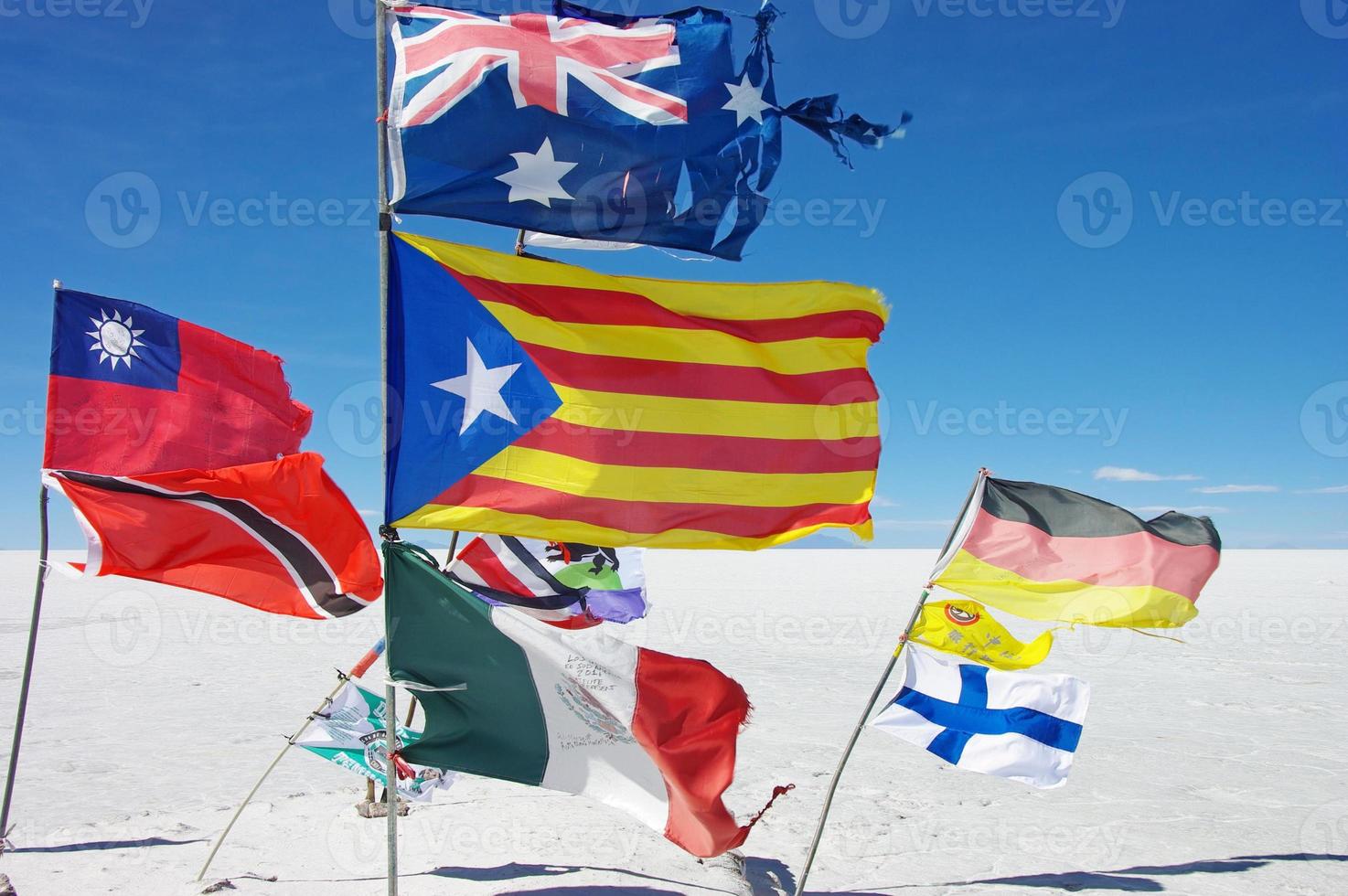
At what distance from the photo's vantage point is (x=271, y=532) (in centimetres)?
582

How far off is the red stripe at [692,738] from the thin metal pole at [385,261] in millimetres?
1231

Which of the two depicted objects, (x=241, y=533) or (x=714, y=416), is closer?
(x=714, y=416)

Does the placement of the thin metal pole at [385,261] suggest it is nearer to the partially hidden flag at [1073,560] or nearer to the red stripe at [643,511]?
the red stripe at [643,511]

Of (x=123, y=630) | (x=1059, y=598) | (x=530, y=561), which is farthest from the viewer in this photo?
(x=123, y=630)

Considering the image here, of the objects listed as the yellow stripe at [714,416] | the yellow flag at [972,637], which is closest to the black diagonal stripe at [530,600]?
the yellow stripe at [714,416]

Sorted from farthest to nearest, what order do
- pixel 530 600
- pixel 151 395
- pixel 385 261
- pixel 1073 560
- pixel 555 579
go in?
pixel 555 579, pixel 151 395, pixel 530 600, pixel 1073 560, pixel 385 261

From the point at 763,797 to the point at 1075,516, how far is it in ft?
13.0

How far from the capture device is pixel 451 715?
468 cm

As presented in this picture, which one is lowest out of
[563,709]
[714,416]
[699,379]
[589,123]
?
[563,709]

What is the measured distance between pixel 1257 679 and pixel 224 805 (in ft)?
46.1

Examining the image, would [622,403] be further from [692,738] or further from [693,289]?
[692,738]

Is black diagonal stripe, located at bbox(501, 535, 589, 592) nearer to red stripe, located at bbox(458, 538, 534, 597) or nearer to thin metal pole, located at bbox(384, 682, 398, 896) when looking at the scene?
red stripe, located at bbox(458, 538, 534, 597)

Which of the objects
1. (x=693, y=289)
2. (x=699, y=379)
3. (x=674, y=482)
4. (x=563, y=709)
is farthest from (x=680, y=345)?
(x=563, y=709)

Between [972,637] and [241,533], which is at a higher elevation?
A: [241,533]
